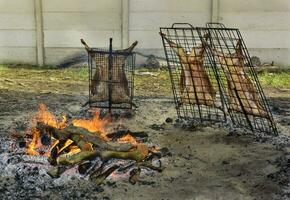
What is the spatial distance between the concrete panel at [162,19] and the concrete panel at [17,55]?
2861 mm

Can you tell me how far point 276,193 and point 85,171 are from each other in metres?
1.99

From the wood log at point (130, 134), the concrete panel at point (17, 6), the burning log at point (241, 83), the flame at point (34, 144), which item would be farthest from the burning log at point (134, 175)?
the concrete panel at point (17, 6)

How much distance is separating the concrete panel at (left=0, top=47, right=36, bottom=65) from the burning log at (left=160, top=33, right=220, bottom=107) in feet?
22.5

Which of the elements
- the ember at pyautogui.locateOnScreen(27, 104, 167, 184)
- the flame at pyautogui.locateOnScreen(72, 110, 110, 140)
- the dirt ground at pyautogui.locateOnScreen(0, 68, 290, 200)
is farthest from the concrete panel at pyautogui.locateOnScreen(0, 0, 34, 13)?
the ember at pyautogui.locateOnScreen(27, 104, 167, 184)

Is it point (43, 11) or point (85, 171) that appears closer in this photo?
point (85, 171)

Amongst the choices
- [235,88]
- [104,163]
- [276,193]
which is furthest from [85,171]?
[235,88]

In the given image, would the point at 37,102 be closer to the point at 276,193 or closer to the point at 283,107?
the point at 283,107

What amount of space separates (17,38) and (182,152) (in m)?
8.15

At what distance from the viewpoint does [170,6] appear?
39.9 feet

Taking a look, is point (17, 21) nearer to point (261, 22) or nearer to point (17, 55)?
point (17, 55)

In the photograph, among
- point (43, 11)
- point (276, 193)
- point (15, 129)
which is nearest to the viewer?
point (276, 193)

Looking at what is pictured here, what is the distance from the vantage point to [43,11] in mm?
12258

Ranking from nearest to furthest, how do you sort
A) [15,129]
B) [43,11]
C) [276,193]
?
→ [276,193] < [15,129] < [43,11]

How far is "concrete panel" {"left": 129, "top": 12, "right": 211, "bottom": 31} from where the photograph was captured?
12180 millimetres
